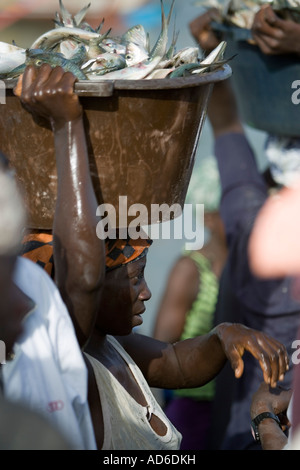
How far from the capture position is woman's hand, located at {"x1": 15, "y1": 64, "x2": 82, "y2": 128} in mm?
1954

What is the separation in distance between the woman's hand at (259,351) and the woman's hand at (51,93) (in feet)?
2.83

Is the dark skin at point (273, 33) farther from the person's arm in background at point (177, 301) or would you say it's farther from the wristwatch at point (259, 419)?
the wristwatch at point (259, 419)

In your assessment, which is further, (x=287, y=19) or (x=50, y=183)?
(x=287, y=19)

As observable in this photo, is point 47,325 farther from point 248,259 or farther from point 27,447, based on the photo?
point 248,259

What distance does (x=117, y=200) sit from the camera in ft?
7.20

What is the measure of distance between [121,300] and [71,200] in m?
0.46

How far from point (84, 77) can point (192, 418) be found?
237cm

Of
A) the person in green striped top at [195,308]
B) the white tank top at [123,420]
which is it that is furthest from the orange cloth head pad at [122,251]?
the person in green striped top at [195,308]

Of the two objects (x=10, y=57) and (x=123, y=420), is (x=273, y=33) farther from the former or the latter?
(x=123, y=420)

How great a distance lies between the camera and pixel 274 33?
3232 millimetres

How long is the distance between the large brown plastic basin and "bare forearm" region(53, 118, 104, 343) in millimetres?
111

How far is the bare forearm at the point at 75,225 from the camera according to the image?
1.99m

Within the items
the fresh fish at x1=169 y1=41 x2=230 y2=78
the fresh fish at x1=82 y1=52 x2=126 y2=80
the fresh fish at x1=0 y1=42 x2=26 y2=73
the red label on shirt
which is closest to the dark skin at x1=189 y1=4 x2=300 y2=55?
the fresh fish at x1=169 y1=41 x2=230 y2=78
